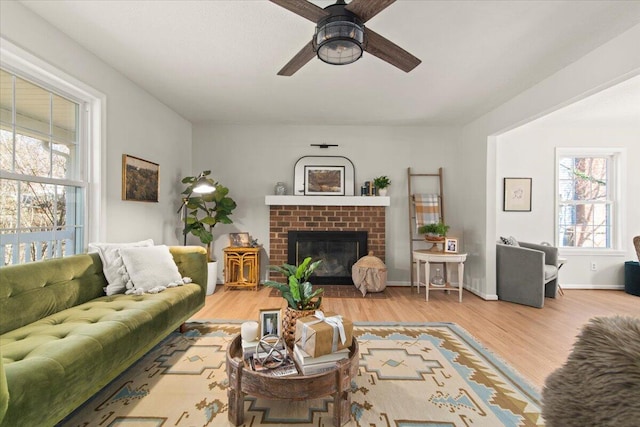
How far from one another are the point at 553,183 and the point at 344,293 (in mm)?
3488

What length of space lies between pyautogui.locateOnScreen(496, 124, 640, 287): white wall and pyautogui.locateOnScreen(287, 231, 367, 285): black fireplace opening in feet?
7.07

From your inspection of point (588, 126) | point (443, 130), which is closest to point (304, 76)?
point (443, 130)

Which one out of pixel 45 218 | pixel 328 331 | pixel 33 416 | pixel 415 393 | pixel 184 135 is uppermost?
pixel 184 135

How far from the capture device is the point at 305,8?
1.52m

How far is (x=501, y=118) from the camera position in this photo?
3.53 metres

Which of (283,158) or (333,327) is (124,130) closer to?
(283,158)

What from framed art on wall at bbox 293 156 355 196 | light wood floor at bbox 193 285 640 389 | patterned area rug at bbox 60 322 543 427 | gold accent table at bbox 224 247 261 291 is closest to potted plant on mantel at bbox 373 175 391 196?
framed art on wall at bbox 293 156 355 196

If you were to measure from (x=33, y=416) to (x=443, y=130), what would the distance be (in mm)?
5002

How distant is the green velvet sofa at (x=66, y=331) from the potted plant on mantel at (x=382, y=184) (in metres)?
2.87

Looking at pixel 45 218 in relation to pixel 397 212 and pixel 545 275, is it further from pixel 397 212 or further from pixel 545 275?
pixel 545 275

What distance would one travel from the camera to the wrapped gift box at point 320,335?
1.50 meters

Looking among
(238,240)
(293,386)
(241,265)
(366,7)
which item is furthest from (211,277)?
(366,7)

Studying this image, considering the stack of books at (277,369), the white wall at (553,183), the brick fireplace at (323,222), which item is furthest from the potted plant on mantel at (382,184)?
the stack of books at (277,369)

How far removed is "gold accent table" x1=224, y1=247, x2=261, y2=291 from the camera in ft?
13.7
